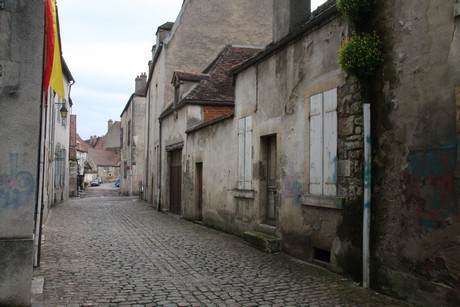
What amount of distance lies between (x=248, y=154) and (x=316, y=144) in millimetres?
3118

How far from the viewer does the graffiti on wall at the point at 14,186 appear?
4863mm

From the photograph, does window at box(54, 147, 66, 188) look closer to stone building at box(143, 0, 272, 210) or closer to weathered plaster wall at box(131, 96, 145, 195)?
stone building at box(143, 0, 272, 210)

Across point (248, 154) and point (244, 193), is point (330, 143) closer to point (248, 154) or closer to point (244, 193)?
point (248, 154)

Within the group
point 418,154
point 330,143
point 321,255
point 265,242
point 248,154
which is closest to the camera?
point 418,154

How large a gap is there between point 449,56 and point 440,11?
0.54m

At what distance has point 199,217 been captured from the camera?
582 inches

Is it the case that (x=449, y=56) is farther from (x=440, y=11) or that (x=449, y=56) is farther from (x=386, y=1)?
(x=386, y=1)

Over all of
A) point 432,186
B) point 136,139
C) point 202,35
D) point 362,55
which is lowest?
point 432,186

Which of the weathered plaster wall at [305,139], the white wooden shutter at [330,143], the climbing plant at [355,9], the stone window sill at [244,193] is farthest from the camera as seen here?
the stone window sill at [244,193]

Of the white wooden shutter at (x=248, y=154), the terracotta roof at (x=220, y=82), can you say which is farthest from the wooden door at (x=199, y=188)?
the white wooden shutter at (x=248, y=154)

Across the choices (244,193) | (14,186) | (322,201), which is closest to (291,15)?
(322,201)

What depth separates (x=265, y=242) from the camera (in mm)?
8625

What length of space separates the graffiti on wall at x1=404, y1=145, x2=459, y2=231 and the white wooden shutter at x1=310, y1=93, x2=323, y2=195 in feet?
6.78

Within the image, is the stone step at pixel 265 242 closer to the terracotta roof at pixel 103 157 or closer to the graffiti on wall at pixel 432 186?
the graffiti on wall at pixel 432 186
